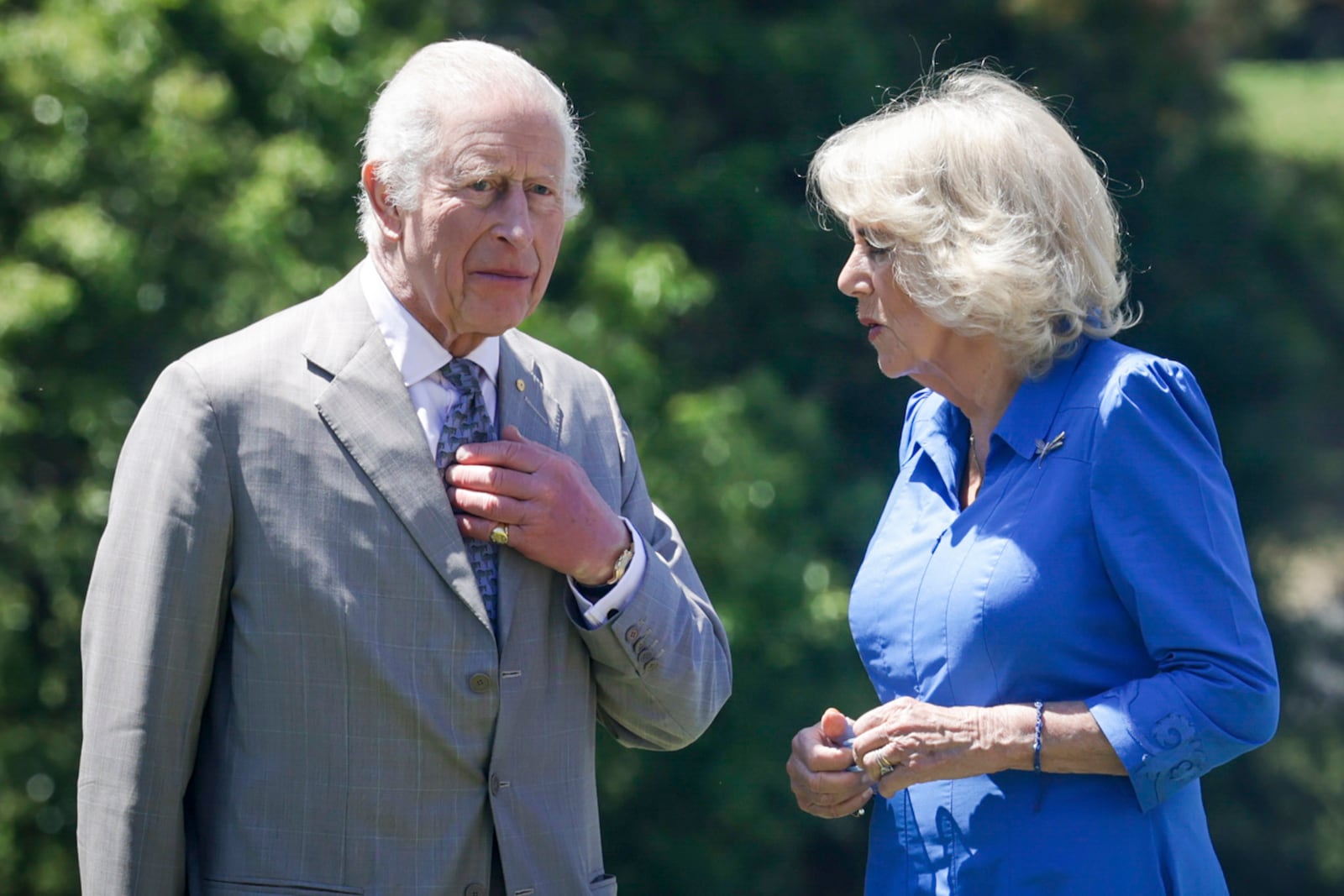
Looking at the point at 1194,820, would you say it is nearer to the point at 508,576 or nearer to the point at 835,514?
the point at 508,576

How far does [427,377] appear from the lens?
7.46ft

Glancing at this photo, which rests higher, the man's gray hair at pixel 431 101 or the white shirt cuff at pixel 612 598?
the man's gray hair at pixel 431 101

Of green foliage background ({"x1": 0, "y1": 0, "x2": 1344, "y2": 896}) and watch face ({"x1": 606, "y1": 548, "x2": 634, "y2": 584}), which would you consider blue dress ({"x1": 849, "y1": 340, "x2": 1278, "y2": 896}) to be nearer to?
watch face ({"x1": 606, "y1": 548, "x2": 634, "y2": 584})

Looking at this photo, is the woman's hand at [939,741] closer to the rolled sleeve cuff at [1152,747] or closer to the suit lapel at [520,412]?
the rolled sleeve cuff at [1152,747]

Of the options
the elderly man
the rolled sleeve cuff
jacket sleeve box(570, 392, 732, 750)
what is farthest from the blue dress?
the elderly man

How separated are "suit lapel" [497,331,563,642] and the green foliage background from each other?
2.41 meters

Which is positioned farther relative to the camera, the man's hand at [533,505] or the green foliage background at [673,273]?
the green foliage background at [673,273]

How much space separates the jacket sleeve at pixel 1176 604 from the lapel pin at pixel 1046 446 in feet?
0.28

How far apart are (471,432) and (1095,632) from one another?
39.7 inches

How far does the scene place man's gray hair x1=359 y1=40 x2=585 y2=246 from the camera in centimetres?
219

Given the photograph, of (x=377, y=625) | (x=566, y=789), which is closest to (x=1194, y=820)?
(x=566, y=789)

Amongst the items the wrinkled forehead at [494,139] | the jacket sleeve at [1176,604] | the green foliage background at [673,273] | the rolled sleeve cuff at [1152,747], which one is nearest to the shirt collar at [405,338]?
the wrinkled forehead at [494,139]

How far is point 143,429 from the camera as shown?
2115mm

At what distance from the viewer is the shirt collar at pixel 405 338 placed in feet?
7.39
